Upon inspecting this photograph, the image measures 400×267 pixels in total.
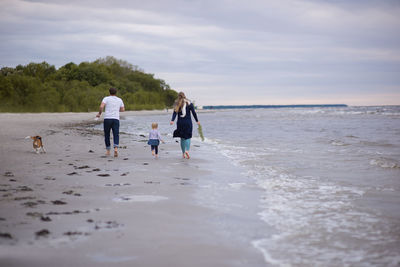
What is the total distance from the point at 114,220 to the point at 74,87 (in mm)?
61664

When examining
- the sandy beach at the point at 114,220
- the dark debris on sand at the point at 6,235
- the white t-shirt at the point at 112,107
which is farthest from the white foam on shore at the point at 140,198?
the white t-shirt at the point at 112,107

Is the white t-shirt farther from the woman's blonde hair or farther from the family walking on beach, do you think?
the woman's blonde hair

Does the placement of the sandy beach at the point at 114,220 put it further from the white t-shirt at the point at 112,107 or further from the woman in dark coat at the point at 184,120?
the white t-shirt at the point at 112,107

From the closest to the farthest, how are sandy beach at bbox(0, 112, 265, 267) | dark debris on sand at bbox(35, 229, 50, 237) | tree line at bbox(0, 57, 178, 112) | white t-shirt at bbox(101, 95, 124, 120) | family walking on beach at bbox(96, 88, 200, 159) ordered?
sandy beach at bbox(0, 112, 265, 267) → dark debris on sand at bbox(35, 229, 50, 237) → family walking on beach at bbox(96, 88, 200, 159) → white t-shirt at bbox(101, 95, 124, 120) → tree line at bbox(0, 57, 178, 112)

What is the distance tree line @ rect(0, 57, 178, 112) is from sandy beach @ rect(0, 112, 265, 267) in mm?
43544

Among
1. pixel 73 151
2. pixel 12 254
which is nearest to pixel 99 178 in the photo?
pixel 12 254

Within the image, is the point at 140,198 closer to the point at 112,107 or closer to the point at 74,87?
the point at 112,107

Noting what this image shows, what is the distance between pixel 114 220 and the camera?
461cm

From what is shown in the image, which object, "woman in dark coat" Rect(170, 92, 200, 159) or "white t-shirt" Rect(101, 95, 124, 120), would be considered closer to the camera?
"woman in dark coat" Rect(170, 92, 200, 159)

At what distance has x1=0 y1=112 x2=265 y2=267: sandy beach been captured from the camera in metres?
3.52

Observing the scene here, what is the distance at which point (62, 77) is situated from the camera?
84.8 meters

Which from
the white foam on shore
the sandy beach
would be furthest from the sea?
the white foam on shore

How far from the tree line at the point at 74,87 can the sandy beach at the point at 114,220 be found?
143 ft

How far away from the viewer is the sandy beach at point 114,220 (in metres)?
3.52
